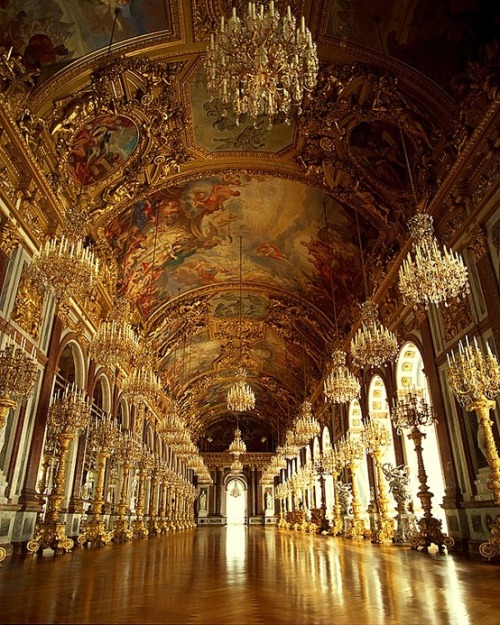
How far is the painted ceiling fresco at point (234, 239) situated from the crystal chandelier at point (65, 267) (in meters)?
5.77

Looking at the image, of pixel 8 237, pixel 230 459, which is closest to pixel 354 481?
pixel 8 237

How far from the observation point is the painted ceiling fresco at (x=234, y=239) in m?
13.2

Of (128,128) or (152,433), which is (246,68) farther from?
(152,433)

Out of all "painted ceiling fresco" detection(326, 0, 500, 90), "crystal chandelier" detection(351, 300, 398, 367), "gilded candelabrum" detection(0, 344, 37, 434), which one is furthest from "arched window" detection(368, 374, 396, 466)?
"gilded candelabrum" detection(0, 344, 37, 434)

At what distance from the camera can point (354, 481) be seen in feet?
44.9

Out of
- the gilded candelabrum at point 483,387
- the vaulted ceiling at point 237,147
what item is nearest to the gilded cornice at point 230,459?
the vaulted ceiling at point 237,147

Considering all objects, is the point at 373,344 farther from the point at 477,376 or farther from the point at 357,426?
the point at 357,426

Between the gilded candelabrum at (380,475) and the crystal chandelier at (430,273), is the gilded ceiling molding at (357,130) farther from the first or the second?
the gilded candelabrum at (380,475)

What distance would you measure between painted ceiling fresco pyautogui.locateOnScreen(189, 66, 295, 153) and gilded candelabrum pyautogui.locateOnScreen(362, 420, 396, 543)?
7.82 meters

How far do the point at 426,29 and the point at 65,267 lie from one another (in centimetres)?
747

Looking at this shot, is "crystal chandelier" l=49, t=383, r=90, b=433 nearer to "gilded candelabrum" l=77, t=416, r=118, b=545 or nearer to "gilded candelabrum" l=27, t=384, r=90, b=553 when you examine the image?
"gilded candelabrum" l=27, t=384, r=90, b=553

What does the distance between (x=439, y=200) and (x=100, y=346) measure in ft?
25.0

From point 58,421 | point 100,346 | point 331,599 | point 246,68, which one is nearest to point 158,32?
point 246,68

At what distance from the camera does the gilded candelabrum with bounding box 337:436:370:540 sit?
12555 millimetres
